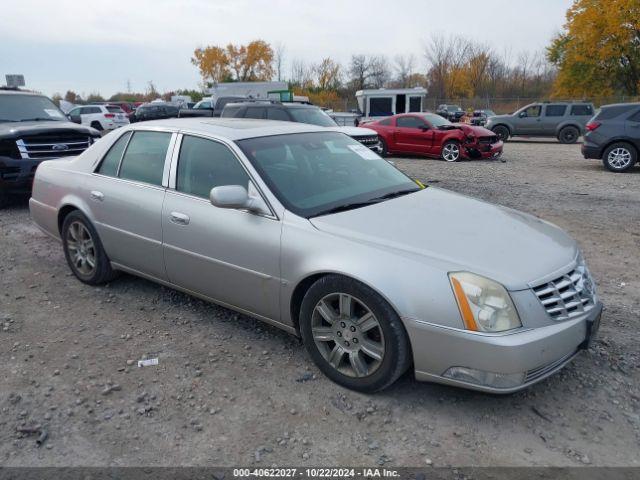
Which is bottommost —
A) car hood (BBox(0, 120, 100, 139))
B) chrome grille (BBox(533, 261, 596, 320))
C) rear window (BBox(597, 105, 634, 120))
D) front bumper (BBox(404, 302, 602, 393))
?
front bumper (BBox(404, 302, 602, 393))

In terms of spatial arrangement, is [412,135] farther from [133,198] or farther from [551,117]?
[133,198]

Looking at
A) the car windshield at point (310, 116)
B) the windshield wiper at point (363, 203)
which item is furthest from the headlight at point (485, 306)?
the car windshield at point (310, 116)

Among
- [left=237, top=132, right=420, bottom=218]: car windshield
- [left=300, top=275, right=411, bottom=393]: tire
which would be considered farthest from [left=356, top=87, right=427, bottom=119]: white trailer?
[left=300, top=275, right=411, bottom=393]: tire

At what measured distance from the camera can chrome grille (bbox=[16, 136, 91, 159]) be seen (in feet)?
25.9

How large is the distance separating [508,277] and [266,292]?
1.52 m

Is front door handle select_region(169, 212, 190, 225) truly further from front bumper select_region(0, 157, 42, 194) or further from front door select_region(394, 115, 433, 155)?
front door select_region(394, 115, 433, 155)

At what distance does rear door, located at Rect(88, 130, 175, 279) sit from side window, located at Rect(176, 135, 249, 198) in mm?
173

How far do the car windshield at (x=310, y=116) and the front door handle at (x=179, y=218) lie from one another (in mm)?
8316

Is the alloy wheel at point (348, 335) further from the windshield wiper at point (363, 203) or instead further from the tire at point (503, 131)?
the tire at point (503, 131)

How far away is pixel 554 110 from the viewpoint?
21.2m

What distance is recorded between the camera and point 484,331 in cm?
267

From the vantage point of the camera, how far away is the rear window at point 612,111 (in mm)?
12130

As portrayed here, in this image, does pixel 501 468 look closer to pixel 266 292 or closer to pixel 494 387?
pixel 494 387

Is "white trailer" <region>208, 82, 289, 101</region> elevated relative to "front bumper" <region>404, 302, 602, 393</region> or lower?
elevated
